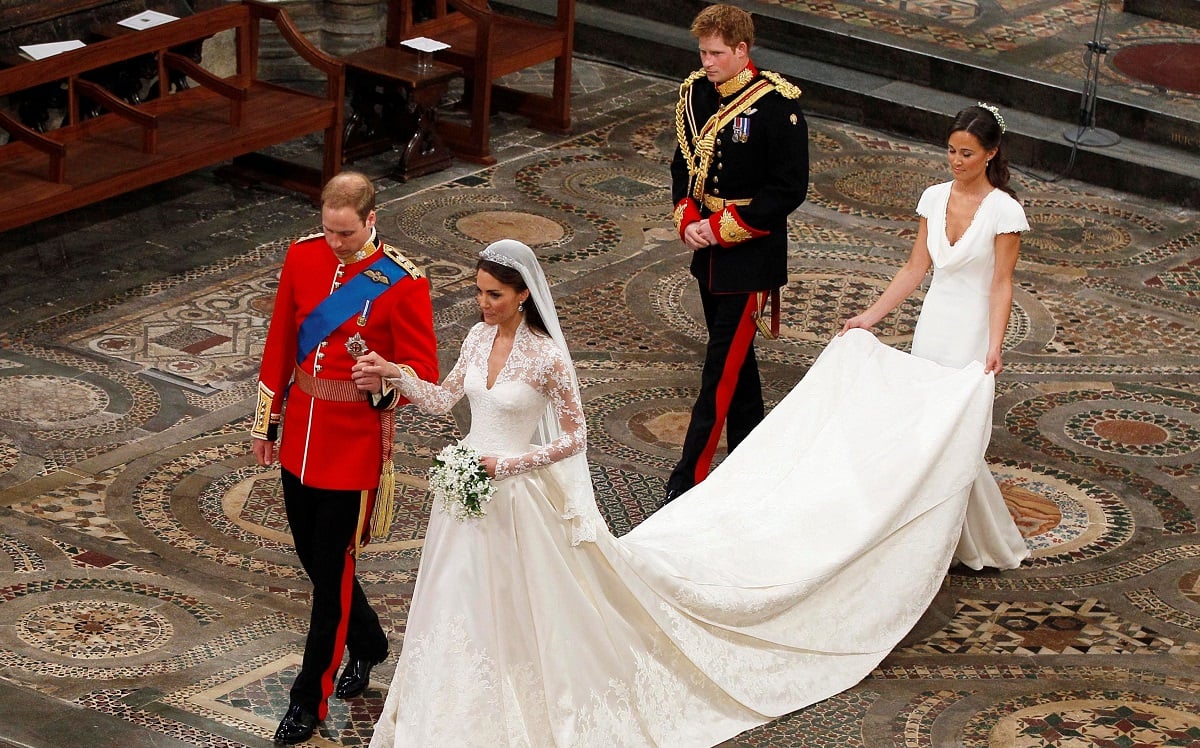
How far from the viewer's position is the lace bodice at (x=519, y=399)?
540 cm

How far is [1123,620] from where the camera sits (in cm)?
675

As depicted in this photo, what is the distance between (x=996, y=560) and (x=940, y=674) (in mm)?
868

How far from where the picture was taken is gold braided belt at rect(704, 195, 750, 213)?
291 inches

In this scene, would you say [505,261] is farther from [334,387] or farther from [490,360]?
[334,387]

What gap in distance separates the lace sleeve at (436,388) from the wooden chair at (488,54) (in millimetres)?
5931

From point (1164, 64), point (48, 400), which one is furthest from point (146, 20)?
point (1164, 64)

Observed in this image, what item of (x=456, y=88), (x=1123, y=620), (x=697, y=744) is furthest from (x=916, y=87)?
(x=697, y=744)

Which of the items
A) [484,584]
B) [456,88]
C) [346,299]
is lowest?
[456,88]

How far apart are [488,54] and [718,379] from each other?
437 centimetres

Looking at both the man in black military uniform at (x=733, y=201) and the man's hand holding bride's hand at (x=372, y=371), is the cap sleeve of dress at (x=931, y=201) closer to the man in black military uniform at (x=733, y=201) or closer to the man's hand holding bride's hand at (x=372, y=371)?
the man in black military uniform at (x=733, y=201)

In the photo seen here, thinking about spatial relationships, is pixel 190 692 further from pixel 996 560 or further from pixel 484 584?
pixel 996 560

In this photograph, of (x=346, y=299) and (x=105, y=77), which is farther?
(x=105, y=77)

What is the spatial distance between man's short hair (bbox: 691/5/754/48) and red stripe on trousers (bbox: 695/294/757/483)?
3.16 feet

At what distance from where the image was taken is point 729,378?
24.4ft
